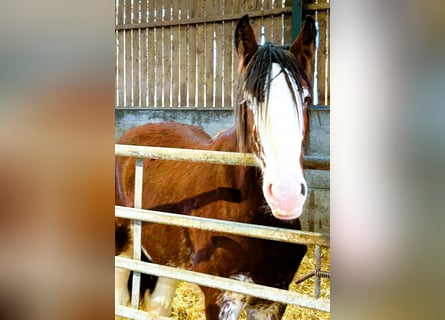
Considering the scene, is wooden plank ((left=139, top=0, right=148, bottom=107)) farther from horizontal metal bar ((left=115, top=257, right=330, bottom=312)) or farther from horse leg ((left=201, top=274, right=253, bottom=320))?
horse leg ((left=201, top=274, right=253, bottom=320))

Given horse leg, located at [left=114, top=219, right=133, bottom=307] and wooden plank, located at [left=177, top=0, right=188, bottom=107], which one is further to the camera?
horse leg, located at [left=114, top=219, right=133, bottom=307]

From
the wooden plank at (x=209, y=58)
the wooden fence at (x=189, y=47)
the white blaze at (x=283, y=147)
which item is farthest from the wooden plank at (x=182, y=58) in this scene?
the white blaze at (x=283, y=147)

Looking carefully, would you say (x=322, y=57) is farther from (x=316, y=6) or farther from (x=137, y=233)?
(x=137, y=233)

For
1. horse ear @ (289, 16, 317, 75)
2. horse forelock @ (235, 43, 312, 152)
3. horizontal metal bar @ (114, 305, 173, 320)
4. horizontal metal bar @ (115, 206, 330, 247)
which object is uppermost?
horse ear @ (289, 16, 317, 75)

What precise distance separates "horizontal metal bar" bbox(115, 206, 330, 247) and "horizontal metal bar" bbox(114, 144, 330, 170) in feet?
0.70

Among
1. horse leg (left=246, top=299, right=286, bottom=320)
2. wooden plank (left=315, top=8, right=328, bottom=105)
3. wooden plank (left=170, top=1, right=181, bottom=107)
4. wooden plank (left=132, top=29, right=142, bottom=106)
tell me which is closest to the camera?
wooden plank (left=315, top=8, right=328, bottom=105)

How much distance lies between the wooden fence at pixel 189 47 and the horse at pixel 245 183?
0.14 feet

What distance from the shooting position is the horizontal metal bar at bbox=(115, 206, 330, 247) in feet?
5.64

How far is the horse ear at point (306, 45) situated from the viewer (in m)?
1.69

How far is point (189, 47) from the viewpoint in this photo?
1993mm

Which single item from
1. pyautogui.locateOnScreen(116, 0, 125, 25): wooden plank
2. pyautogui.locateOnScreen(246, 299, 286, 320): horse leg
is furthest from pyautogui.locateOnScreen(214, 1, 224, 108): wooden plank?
pyautogui.locateOnScreen(246, 299, 286, 320): horse leg
